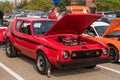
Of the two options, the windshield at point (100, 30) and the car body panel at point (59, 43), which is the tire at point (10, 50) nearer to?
the car body panel at point (59, 43)

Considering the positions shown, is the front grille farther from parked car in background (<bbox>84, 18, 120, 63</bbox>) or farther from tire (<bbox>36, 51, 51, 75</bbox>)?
parked car in background (<bbox>84, 18, 120, 63</bbox>)

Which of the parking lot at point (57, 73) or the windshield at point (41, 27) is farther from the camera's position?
the windshield at point (41, 27)

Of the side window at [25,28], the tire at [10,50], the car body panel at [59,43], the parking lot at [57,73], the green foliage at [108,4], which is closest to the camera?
the car body panel at [59,43]

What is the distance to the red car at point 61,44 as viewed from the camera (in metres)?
6.76

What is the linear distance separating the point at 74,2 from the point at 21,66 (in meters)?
111

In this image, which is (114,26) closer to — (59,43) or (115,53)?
(115,53)

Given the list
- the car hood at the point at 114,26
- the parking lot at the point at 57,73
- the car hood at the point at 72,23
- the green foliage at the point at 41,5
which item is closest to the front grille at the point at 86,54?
the parking lot at the point at 57,73

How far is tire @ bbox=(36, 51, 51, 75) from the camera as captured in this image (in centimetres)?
708

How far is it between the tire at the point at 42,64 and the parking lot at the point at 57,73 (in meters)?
0.13

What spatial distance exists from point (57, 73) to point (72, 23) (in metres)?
1.44

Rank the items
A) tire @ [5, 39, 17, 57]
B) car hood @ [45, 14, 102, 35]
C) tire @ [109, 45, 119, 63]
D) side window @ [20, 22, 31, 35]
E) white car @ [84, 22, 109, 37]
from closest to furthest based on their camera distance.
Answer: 1. car hood @ [45, 14, 102, 35]
2. side window @ [20, 22, 31, 35]
3. tire @ [109, 45, 119, 63]
4. tire @ [5, 39, 17, 57]
5. white car @ [84, 22, 109, 37]

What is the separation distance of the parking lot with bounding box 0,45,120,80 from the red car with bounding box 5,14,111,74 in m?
Result: 0.27

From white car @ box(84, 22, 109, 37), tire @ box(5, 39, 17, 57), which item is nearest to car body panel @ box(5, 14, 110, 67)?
tire @ box(5, 39, 17, 57)

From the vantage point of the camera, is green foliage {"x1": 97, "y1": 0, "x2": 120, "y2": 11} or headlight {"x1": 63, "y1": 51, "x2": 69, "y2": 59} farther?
green foliage {"x1": 97, "y1": 0, "x2": 120, "y2": 11}
